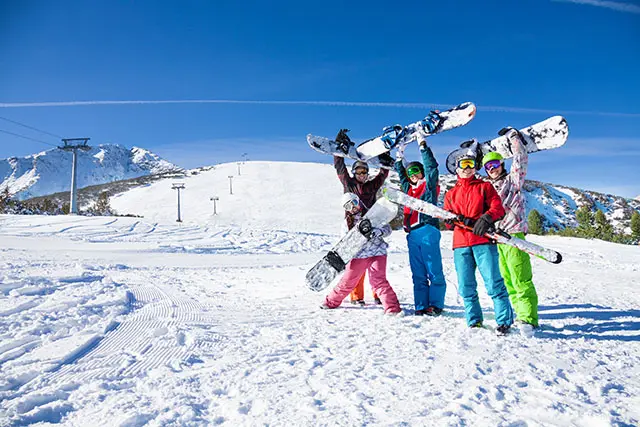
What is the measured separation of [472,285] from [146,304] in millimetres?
4127

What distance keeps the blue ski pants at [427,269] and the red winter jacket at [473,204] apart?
1.61ft

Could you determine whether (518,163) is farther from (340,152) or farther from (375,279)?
(340,152)

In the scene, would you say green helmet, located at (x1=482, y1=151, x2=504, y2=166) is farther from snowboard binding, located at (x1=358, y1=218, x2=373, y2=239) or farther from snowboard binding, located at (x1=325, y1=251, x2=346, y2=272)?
snowboard binding, located at (x1=325, y1=251, x2=346, y2=272)

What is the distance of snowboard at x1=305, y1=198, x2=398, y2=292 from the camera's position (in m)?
4.66

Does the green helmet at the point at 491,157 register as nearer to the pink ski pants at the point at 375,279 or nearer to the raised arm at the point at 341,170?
the pink ski pants at the point at 375,279

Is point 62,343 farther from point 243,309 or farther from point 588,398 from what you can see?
point 588,398

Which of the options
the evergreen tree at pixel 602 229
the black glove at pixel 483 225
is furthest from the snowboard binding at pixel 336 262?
the evergreen tree at pixel 602 229

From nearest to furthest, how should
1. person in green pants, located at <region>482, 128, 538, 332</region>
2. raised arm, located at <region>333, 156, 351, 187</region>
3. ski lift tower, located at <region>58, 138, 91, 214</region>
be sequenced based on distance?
person in green pants, located at <region>482, 128, 538, 332</region> → raised arm, located at <region>333, 156, 351, 187</region> → ski lift tower, located at <region>58, 138, 91, 214</region>

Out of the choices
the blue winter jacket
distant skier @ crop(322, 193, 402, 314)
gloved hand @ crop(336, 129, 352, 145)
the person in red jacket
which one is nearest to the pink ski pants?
distant skier @ crop(322, 193, 402, 314)

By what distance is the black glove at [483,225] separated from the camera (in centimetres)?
373

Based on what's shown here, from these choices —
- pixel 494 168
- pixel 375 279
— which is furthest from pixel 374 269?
pixel 494 168

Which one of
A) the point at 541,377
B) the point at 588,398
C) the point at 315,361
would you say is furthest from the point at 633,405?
the point at 315,361

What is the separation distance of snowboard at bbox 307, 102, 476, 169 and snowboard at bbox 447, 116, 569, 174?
66 cm

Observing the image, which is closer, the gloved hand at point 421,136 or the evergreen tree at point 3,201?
the gloved hand at point 421,136
